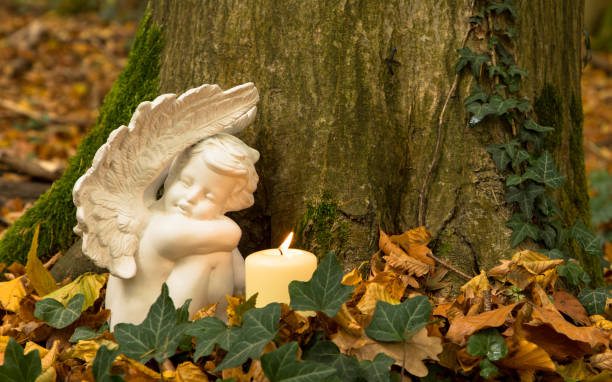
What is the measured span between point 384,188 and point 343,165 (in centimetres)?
18

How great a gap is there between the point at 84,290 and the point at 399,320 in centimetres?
121

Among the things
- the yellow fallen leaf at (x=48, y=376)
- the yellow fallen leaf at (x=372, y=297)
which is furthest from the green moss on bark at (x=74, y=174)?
the yellow fallen leaf at (x=372, y=297)

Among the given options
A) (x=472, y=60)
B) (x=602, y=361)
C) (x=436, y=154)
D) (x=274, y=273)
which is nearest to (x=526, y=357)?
(x=602, y=361)

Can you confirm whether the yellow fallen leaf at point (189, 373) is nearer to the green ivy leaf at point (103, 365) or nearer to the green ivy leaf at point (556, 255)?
the green ivy leaf at point (103, 365)

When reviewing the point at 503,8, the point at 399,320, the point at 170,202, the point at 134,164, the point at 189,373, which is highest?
the point at 503,8

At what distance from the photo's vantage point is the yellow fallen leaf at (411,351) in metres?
1.55

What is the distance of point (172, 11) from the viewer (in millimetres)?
2512

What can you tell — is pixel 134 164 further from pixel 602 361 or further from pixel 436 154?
pixel 602 361

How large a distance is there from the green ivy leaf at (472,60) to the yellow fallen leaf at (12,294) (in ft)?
6.03

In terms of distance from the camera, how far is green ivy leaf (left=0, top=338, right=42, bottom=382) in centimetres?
149

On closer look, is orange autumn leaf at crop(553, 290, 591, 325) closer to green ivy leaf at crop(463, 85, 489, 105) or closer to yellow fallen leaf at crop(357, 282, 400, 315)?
yellow fallen leaf at crop(357, 282, 400, 315)

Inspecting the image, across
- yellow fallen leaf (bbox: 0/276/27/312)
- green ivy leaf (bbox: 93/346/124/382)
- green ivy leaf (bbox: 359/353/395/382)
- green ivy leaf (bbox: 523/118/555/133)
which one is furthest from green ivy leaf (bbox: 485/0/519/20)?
yellow fallen leaf (bbox: 0/276/27/312)

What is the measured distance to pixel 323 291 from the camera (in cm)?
155

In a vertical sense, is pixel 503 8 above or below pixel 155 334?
above
